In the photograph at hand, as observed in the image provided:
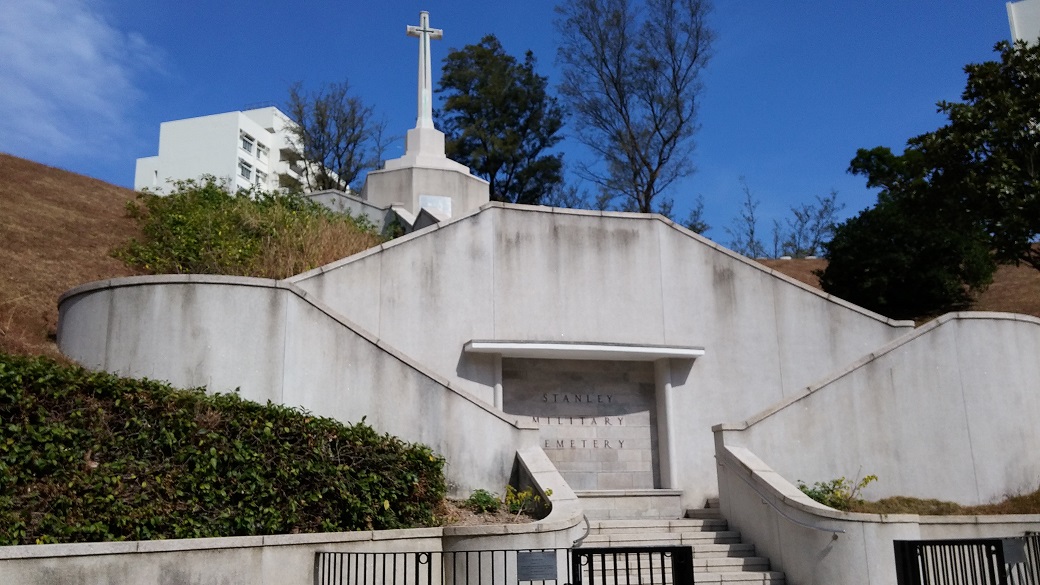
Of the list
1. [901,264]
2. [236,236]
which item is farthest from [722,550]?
[901,264]

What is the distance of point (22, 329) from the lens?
42.7 ft

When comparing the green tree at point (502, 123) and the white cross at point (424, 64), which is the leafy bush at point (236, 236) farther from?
the green tree at point (502, 123)

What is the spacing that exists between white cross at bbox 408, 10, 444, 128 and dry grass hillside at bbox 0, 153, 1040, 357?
313 inches

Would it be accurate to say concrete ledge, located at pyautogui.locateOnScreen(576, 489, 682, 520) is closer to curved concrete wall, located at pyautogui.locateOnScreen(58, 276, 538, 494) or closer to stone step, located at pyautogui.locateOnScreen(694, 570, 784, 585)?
curved concrete wall, located at pyautogui.locateOnScreen(58, 276, 538, 494)

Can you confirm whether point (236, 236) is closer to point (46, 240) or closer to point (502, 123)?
point (46, 240)

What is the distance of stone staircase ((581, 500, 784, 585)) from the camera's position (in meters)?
10.5

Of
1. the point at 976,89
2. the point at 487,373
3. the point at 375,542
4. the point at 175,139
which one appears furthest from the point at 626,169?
the point at 175,139

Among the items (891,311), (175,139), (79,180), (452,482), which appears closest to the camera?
(452,482)

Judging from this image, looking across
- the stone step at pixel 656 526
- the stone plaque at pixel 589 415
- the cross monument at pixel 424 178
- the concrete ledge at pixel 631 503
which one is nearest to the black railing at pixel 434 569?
the stone step at pixel 656 526

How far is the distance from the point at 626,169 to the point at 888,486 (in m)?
21.0

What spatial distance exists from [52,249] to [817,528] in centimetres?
1428

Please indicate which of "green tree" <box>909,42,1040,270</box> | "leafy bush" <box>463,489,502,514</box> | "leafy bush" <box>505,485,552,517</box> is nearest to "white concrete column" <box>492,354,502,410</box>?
"leafy bush" <box>463,489,502,514</box>

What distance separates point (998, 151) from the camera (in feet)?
52.7

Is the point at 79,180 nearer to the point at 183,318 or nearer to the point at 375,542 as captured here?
the point at 183,318
